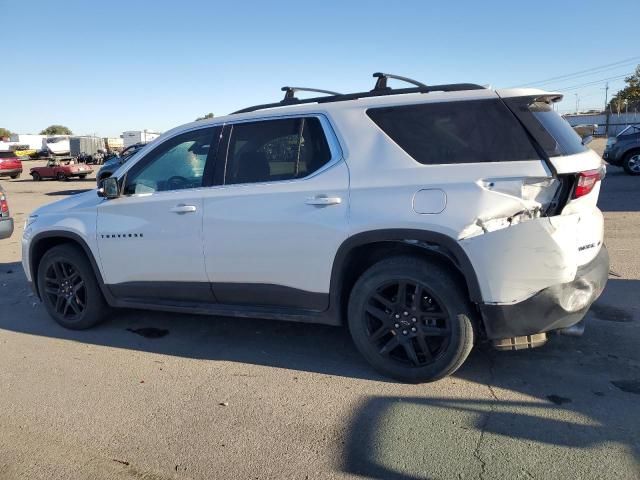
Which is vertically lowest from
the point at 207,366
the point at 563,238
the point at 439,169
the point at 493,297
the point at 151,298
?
the point at 207,366

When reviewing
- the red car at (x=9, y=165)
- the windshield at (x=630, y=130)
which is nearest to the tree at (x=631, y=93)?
the windshield at (x=630, y=130)

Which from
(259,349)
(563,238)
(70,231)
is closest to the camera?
(563,238)

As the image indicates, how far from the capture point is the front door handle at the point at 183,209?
420cm

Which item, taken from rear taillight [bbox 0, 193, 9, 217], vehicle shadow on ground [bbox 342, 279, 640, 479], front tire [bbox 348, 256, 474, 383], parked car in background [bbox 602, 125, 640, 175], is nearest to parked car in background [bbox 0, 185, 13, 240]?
rear taillight [bbox 0, 193, 9, 217]

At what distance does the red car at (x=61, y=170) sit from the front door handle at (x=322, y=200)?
28.8 meters

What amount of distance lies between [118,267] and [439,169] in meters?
2.89

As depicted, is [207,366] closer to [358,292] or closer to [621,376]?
[358,292]

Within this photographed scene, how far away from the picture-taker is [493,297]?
3340mm

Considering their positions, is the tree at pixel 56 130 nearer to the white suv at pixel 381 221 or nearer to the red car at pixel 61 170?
the red car at pixel 61 170

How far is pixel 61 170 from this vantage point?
95.6 ft

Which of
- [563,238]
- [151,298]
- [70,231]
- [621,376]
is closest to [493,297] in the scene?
[563,238]

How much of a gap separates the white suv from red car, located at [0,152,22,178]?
30881 millimetres

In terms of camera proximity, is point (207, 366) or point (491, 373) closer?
point (491, 373)

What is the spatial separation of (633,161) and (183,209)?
624 inches
